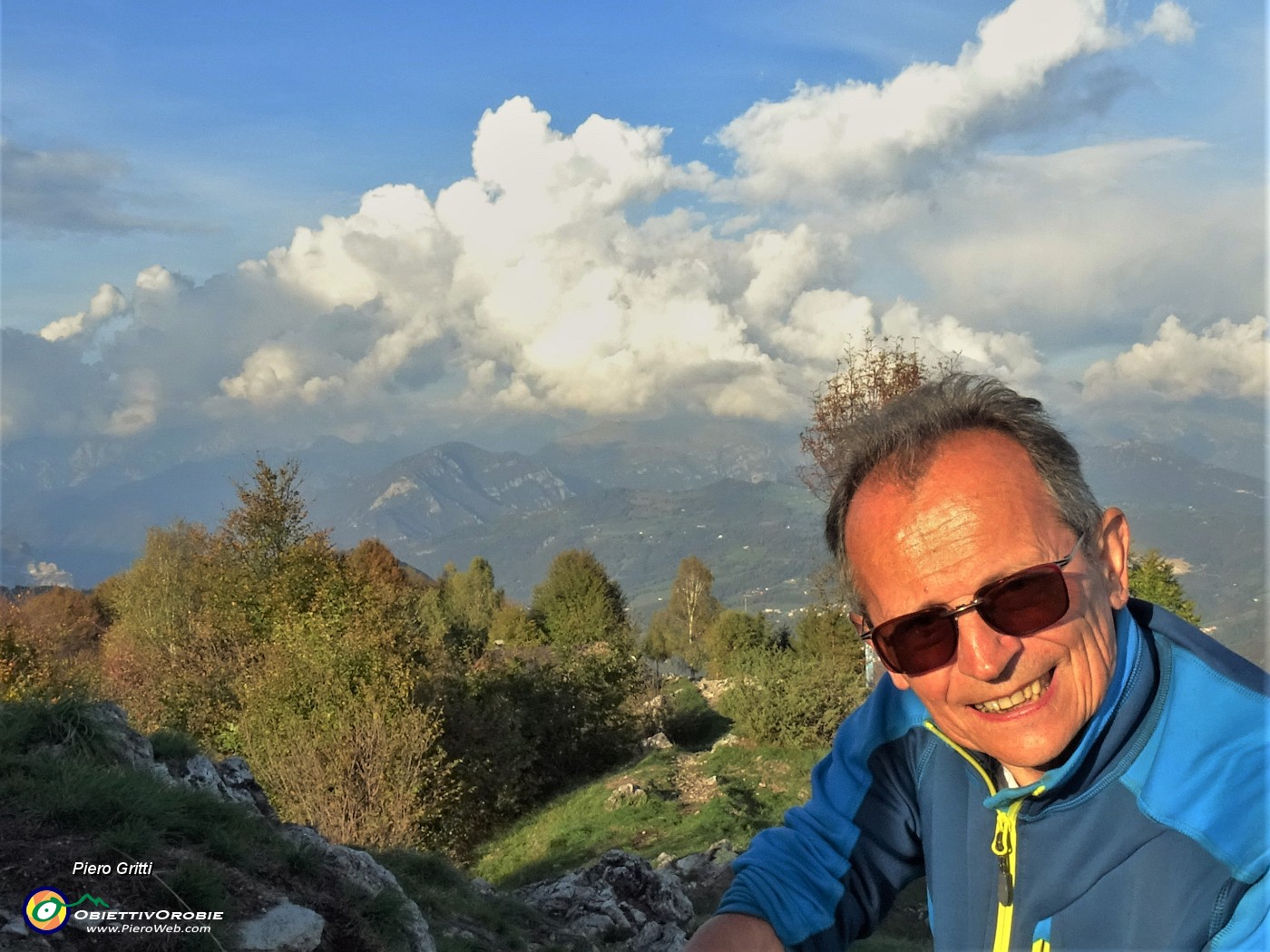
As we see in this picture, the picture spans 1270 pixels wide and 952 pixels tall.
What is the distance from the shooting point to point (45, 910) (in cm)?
585

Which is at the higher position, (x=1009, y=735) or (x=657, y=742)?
(x=1009, y=735)

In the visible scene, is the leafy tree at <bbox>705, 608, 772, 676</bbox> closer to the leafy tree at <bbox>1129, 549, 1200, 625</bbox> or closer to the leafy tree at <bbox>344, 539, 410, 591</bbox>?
the leafy tree at <bbox>344, 539, 410, 591</bbox>

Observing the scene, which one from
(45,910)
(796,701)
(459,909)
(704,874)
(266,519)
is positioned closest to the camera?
(45,910)

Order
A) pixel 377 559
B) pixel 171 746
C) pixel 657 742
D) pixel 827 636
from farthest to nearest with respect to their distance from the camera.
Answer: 1. pixel 377 559
2. pixel 827 636
3. pixel 657 742
4. pixel 171 746

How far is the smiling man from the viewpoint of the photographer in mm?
1703

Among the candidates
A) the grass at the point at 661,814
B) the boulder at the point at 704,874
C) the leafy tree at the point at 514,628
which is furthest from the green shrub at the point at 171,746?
the leafy tree at the point at 514,628

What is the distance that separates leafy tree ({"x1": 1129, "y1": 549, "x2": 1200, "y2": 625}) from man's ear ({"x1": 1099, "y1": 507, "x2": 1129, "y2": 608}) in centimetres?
4149

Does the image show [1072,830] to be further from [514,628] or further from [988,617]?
[514,628]

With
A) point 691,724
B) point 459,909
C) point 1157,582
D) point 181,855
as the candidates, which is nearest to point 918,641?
point 181,855

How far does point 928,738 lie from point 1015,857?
0.37 metres

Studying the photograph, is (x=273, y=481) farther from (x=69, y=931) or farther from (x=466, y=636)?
(x=69, y=931)

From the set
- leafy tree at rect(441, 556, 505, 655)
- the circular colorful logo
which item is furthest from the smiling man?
leafy tree at rect(441, 556, 505, 655)

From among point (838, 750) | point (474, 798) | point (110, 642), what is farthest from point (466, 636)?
point (838, 750)

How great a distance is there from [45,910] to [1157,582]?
145 ft
